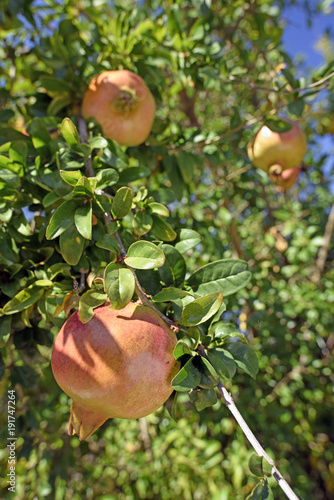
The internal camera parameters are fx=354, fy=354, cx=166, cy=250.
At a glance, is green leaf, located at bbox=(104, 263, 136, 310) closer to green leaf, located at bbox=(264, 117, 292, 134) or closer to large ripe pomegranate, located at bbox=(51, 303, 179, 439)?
large ripe pomegranate, located at bbox=(51, 303, 179, 439)

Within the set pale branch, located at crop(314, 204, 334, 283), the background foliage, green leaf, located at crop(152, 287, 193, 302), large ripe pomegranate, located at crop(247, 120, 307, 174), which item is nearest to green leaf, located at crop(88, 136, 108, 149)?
Result: the background foliage

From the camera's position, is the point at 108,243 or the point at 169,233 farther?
the point at 169,233

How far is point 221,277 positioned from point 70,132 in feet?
1.46

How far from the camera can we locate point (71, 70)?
1.13 m

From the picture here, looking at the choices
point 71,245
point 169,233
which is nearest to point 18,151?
point 71,245

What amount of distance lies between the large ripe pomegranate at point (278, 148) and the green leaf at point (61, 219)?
2.41ft

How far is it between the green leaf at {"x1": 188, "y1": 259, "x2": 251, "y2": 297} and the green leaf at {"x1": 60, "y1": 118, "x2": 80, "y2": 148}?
0.39m

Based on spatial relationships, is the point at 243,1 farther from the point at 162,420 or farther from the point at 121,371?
the point at 162,420

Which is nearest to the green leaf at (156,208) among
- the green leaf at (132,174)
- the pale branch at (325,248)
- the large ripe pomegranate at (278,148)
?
the green leaf at (132,174)

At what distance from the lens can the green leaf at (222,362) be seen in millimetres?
583

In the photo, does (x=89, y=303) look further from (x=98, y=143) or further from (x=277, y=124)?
(x=277, y=124)

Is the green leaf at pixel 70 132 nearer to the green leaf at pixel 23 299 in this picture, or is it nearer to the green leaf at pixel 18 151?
the green leaf at pixel 18 151

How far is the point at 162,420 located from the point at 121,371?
171 centimetres

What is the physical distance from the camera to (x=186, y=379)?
1.75ft
